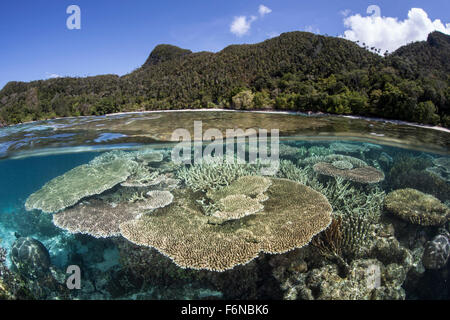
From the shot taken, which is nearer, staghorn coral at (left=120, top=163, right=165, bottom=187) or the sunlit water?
the sunlit water

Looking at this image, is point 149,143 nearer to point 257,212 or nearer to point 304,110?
point 257,212

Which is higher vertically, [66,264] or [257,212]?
[257,212]

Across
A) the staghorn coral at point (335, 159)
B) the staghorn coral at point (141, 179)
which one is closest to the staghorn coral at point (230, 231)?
the staghorn coral at point (141, 179)

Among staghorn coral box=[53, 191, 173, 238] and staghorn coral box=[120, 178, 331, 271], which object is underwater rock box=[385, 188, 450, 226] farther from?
staghorn coral box=[53, 191, 173, 238]

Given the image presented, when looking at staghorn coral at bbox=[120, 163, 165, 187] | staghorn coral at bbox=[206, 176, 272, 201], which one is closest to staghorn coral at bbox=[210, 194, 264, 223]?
staghorn coral at bbox=[206, 176, 272, 201]

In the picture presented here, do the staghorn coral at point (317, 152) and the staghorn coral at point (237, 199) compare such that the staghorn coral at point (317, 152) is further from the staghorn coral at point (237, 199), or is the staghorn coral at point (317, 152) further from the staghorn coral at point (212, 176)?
the staghorn coral at point (237, 199)
